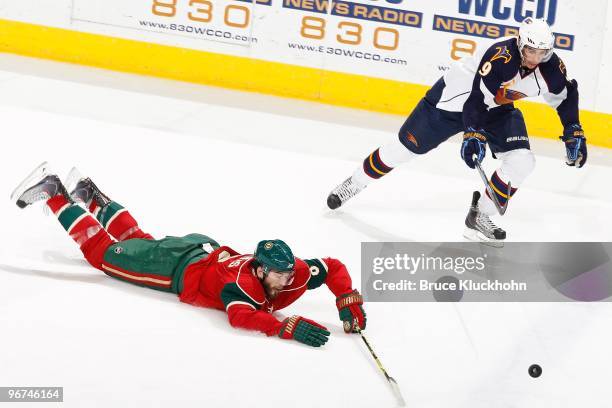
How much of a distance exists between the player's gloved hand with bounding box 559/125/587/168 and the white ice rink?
572 mm

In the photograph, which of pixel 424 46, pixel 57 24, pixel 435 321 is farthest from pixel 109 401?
pixel 57 24

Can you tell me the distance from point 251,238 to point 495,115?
1419 mm

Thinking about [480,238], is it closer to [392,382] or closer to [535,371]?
[535,371]

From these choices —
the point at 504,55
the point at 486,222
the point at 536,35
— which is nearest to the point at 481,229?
the point at 486,222

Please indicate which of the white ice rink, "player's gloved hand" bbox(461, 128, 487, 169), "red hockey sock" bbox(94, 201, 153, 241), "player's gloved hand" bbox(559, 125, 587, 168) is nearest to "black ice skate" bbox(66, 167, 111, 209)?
"red hockey sock" bbox(94, 201, 153, 241)

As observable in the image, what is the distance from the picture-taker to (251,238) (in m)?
5.34

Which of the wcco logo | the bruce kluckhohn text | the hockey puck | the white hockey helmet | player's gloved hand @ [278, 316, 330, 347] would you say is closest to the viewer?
the hockey puck

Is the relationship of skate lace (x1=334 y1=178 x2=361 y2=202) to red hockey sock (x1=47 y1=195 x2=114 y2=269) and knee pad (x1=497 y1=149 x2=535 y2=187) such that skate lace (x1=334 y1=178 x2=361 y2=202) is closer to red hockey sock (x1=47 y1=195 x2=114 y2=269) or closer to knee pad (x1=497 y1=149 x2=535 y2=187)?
knee pad (x1=497 y1=149 x2=535 y2=187)

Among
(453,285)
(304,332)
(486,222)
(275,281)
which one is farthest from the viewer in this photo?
(486,222)

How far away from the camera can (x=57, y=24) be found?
8664 mm

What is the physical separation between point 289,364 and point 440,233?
218cm

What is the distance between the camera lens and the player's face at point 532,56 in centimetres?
514

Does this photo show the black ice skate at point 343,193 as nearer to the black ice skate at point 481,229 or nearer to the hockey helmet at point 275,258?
the black ice skate at point 481,229

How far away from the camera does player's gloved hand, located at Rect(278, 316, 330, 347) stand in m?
3.99
